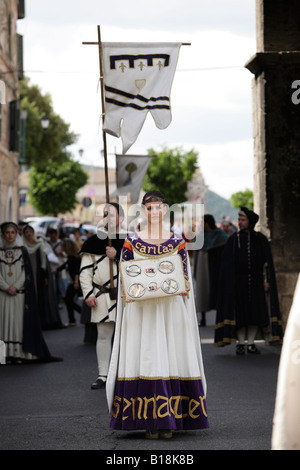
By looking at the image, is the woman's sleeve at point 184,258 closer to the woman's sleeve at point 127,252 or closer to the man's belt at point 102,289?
the woman's sleeve at point 127,252

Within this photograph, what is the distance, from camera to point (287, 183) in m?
13.7

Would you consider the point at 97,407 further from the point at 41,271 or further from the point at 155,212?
the point at 41,271

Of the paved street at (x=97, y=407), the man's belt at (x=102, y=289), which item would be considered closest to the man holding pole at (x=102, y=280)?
the man's belt at (x=102, y=289)

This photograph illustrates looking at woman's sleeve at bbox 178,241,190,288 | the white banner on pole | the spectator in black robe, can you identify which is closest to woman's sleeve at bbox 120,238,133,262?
woman's sleeve at bbox 178,241,190,288

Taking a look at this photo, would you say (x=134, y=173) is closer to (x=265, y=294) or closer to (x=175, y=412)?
(x=265, y=294)

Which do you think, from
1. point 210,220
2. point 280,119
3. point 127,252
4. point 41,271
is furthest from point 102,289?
point 210,220

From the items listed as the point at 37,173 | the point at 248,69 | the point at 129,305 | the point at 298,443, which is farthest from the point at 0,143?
the point at 37,173

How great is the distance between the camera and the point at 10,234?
39.8 ft

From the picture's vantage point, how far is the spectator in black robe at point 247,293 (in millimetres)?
12641

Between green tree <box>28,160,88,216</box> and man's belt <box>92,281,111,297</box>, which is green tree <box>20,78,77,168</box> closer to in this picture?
green tree <box>28,160,88,216</box>

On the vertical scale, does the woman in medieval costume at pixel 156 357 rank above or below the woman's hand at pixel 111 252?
below

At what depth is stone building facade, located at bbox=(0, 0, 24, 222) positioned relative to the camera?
3102cm

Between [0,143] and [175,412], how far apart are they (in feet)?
81.6

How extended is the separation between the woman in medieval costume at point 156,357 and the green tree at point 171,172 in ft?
273
